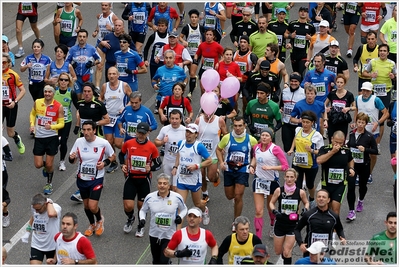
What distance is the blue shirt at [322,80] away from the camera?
18.2 m

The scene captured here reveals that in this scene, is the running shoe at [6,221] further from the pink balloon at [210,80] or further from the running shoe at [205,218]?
the pink balloon at [210,80]

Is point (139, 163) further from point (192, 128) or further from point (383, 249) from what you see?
point (383, 249)

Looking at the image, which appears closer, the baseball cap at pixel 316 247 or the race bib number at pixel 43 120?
the baseball cap at pixel 316 247

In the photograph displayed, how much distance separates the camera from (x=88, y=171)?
15656mm

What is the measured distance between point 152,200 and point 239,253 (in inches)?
65.2

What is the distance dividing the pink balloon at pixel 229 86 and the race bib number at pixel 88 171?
9.52 ft

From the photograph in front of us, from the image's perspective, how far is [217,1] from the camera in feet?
71.2

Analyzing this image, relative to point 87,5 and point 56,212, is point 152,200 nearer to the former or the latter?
point 56,212

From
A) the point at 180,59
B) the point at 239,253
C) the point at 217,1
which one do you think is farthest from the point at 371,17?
the point at 239,253

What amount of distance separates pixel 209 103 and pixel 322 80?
104 inches

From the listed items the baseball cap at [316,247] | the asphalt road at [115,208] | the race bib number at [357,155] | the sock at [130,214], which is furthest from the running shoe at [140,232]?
the baseball cap at [316,247]

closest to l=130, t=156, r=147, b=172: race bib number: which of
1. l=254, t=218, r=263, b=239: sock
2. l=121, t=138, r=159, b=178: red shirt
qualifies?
l=121, t=138, r=159, b=178: red shirt

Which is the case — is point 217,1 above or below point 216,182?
above

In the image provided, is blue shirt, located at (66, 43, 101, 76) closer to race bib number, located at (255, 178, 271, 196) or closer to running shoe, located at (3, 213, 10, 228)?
running shoe, located at (3, 213, 10, 228)
